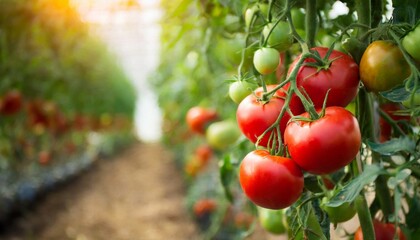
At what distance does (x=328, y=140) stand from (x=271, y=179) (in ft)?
0.26

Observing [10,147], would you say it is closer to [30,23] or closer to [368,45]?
[30,23]

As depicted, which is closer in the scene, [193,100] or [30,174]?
[193,100]

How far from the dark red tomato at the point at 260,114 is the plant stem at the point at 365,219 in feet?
0.50

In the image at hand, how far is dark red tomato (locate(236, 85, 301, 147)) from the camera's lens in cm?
52

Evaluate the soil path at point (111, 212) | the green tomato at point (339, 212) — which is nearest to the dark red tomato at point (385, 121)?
the green tomato at point (339, 212)

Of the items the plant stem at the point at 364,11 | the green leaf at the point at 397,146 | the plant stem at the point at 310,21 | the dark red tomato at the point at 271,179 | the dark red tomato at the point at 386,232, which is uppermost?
the plant stem at the point at 310,21

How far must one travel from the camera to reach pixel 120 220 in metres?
3.60

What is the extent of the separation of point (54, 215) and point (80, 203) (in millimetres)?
Answer: 576

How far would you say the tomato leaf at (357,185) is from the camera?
47 centimetres

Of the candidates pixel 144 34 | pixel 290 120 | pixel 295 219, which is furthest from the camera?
pixel 144 34

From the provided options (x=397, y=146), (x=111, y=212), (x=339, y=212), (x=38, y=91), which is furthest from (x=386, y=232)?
(x=111, y=212)

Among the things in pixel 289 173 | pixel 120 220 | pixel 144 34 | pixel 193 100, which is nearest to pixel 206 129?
pixel 193 100

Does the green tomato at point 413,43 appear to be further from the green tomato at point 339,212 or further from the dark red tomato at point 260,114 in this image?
the green tomato at point 339,212

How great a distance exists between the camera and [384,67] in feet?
1.62
